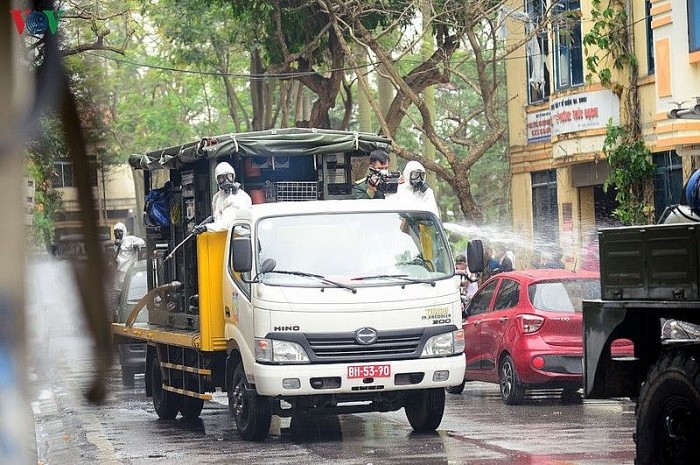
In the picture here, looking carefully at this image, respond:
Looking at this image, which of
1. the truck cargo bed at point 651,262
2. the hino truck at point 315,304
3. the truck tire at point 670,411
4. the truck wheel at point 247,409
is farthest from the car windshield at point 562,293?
the truck tire at point 670,411

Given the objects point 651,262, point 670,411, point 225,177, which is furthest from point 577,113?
point 670,411

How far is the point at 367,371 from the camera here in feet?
37.6

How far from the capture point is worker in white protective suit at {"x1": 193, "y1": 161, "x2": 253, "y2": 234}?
1301cm

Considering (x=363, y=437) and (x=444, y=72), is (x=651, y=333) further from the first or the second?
(x=444, y=72)

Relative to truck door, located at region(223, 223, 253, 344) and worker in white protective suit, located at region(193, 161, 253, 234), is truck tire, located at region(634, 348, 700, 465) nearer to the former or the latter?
truck door, located at region(223, 223, 253, 344)

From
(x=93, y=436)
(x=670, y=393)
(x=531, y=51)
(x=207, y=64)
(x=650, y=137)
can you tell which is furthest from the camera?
(x=207, y=64)

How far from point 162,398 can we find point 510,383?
3.95 m

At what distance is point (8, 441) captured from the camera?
6.18 feet

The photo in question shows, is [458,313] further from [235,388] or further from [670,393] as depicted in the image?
[670,393]

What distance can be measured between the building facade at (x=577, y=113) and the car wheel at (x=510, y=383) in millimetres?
5041

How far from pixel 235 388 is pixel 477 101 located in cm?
4245

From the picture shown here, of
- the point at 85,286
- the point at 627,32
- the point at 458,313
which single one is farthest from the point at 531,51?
the point at 85,286

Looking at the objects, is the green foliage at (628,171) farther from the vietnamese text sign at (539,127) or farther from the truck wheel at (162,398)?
the truck wheel at (162,398)

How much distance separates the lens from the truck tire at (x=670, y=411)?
6.98 meters
